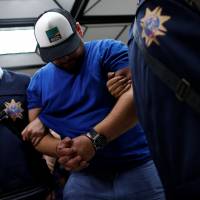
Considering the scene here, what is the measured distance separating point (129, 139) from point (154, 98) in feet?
2.69

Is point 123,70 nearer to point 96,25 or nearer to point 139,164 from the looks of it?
point 139,164

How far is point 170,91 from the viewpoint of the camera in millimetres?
828

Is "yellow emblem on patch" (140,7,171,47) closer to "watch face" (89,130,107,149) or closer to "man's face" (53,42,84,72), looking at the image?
"watch face" (89,130,107,149)

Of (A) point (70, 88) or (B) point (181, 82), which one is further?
(A) point (70, 88)

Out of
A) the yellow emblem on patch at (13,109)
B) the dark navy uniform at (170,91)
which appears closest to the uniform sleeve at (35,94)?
the yellow emblem on patch at (13,109)

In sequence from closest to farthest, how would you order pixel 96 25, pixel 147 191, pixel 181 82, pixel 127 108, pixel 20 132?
pixel 181 82, pixel 127 108, pixel 147 191, pixel 20 132, pixel 96 25

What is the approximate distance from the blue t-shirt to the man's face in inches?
1.0

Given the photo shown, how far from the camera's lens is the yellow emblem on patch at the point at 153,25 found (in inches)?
32.7

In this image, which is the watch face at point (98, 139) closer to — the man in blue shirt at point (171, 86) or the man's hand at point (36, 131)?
the man's hand at point (36, 131)

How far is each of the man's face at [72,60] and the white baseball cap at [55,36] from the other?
0.03 meters

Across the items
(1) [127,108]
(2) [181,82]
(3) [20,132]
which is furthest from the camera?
(3) [20,132]

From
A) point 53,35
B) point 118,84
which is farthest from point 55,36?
point 118,84

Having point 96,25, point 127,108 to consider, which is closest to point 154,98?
point 127,108

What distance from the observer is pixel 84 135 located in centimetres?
155
